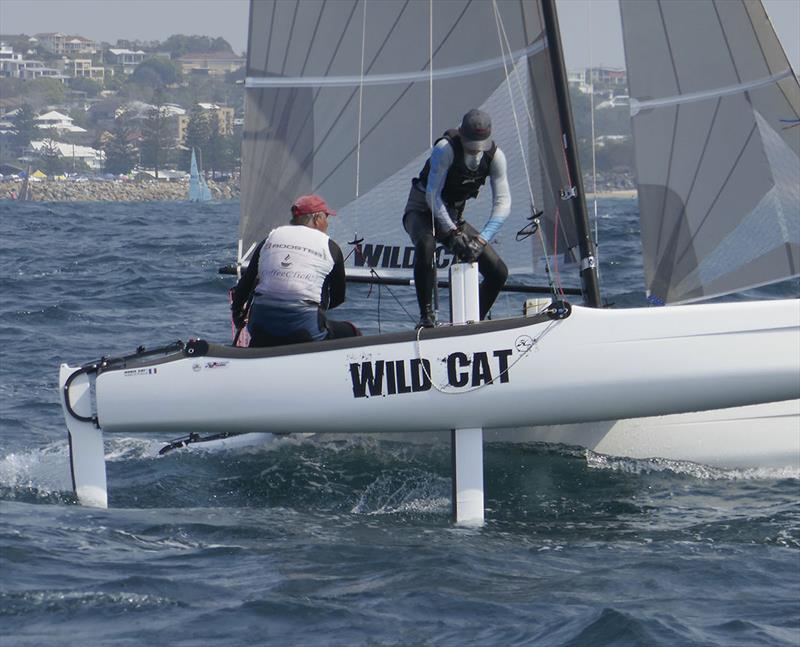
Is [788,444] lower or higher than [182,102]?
lower

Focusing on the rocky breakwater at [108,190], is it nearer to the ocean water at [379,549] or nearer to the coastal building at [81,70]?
the ocean water at [379,549]

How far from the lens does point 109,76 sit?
16925cm

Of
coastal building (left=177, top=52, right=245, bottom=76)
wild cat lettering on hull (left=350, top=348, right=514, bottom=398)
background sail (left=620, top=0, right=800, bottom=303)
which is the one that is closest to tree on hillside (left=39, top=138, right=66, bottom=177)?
coastal building (left=177, top=52, right=245, bottom=76)

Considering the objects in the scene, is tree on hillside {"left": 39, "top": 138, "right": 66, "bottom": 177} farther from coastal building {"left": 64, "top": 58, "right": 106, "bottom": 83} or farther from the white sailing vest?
the white sailing vest

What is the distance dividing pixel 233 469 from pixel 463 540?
1.70 m

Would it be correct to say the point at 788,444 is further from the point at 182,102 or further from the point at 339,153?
the point at 182,102

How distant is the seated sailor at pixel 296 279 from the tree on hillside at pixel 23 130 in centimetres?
11324

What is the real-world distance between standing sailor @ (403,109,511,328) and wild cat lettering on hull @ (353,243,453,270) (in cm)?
142

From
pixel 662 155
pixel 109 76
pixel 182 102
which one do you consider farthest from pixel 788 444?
pixel 109 76

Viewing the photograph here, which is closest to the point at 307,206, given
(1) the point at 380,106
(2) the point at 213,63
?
(1) the point at 380,106

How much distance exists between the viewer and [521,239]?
7.73m

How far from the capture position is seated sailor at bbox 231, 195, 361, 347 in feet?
19.9

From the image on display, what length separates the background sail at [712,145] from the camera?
23.9 feet

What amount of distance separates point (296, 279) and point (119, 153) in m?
102
